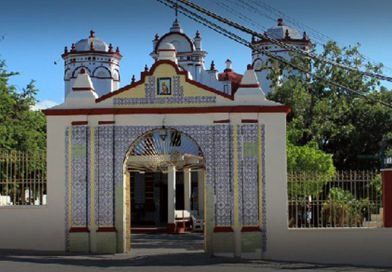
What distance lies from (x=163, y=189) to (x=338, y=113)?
992cm

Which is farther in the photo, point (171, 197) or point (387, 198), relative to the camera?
point (171, 197)

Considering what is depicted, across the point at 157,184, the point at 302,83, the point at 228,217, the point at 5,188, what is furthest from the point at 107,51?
the point at 228,217

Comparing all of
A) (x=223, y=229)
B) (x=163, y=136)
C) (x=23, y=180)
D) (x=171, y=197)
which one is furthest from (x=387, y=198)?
(x=171, y=197)

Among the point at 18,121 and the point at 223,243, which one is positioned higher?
the point at 18,121

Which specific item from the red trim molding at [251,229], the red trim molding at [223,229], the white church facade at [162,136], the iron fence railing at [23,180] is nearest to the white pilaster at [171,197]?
the iron fence railing at [23,180]

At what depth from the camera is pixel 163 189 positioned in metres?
37.1

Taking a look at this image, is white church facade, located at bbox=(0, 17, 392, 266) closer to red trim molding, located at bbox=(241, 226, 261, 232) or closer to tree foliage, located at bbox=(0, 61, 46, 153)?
red trim molding, located at bbox=(241, 226, 261, 232)

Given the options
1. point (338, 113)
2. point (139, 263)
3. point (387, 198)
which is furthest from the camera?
point (338, 113)

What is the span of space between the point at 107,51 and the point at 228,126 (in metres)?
23.1

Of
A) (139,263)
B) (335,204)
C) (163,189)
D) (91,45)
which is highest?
(91,45)

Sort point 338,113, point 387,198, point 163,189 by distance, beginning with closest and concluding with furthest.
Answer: point 387,198 < point 338,113 < point 163,189

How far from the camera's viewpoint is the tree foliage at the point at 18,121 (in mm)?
25438

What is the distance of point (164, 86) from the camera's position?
18.4 meters

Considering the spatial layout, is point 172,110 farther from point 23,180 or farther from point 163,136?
point 23,180
